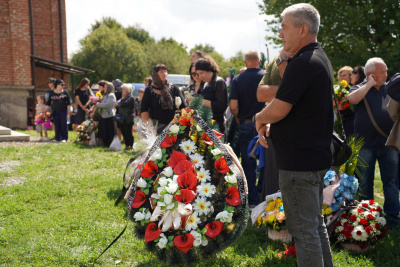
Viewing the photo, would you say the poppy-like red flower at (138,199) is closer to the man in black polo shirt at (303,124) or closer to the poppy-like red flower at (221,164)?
the poppy-like red flower at (221,164)

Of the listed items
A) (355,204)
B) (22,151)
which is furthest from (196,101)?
(22,151)

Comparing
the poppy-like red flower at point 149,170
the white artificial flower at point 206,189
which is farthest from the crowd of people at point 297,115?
the poppy-like red flower at point 149,170

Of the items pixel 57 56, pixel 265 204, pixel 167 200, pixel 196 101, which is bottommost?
pixel 265 204

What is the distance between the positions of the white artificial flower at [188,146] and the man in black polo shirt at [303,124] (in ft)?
3.50

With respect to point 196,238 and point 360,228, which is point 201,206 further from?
point 360,228

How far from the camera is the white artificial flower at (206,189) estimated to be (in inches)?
140

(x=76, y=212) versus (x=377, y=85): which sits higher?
(x=377, y=85)

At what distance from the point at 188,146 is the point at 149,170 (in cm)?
43

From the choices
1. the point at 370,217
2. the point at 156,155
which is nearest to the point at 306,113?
the point at 156,155

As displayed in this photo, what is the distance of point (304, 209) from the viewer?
2.73m

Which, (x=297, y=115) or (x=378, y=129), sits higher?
(x=297, y=115)

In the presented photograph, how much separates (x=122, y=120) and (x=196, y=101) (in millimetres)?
7270

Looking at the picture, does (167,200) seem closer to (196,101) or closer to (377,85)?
Answer: (196,101)

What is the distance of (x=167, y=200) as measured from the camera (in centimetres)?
340
